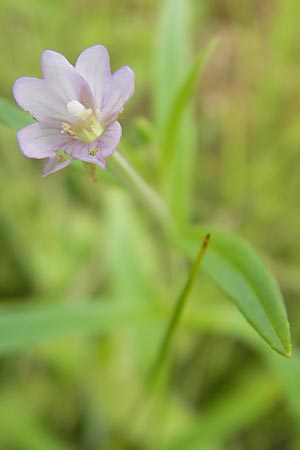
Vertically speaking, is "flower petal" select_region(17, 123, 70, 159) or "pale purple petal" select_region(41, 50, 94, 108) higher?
"pale purple petal" select_region(41, 50, 94, 108)

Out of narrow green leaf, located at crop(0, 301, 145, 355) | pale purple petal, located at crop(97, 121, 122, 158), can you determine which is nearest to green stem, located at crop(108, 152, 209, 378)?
pale purple petal, located at crop(97, 121, 122, 158)

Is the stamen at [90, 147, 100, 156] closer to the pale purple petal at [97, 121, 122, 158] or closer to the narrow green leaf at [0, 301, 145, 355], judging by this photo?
the pale purple petal at [97, 121, 122, 158]

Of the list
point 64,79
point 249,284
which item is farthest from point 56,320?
point 64,79

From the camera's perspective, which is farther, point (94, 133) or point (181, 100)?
point (181, 100)

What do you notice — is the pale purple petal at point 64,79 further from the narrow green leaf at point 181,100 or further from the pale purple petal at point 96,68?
the narrow green leaf at point 181,100

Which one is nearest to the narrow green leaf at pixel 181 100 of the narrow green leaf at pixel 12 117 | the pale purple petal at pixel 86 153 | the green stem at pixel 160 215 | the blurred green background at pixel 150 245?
the blurred green background at pixel 150 245

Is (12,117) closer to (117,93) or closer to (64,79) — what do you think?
(64,79)
